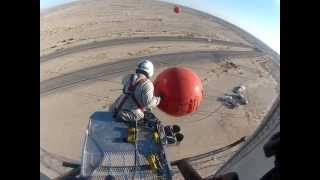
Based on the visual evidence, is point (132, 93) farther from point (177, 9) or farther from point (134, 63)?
point (177, 9)

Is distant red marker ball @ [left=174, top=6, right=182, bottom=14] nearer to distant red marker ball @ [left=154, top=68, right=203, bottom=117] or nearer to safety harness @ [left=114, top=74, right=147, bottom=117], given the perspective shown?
distant red marker ball @ [left=154, top=68, right=203, bottom=117]

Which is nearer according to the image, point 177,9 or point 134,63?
point 134,63

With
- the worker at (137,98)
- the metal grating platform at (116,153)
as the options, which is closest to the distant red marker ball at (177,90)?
the worker at (137,98)

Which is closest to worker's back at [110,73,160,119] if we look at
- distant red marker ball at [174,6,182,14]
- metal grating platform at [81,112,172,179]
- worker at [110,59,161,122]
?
worker at [110,59,161,122]

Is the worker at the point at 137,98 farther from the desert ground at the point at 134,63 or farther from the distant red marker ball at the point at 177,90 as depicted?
the desert ground at the point at 134,63

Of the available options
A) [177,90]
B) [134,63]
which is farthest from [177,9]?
[177,90]

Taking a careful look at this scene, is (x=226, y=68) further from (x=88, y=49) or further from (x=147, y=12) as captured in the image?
(x=88, y=49)
